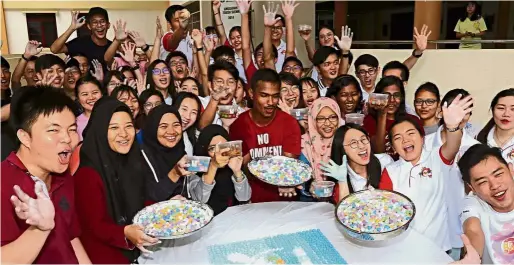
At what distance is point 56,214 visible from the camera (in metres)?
1.92

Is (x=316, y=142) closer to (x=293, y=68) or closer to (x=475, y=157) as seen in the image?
(x=475, y=157)

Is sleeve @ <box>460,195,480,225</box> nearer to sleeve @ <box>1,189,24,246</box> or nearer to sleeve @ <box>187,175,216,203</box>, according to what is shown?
sleeve @ <box>187,175,216,203</box>

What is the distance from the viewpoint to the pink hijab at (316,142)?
3.14 meters

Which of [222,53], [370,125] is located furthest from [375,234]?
[222,53]

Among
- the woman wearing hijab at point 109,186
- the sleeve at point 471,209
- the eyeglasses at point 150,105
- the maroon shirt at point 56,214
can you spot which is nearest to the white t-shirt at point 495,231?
the sleeve at point 471,209

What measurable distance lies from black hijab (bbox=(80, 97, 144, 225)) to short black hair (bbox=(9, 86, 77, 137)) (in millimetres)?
334

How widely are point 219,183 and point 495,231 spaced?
1602 millimetres

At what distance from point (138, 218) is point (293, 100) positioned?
188 cm

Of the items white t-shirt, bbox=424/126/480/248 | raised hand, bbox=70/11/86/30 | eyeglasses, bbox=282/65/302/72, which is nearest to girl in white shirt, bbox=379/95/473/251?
white t-shirt, bbox=424/126/480/248

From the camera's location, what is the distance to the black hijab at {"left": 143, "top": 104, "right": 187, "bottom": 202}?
2.57 meters

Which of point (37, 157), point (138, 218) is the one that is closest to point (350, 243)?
point (138, 218)

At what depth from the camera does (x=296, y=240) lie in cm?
227

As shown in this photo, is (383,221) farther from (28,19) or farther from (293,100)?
(28,19)

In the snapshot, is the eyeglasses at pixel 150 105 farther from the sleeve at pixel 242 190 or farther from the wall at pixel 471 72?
the wall at pixel 471 72
